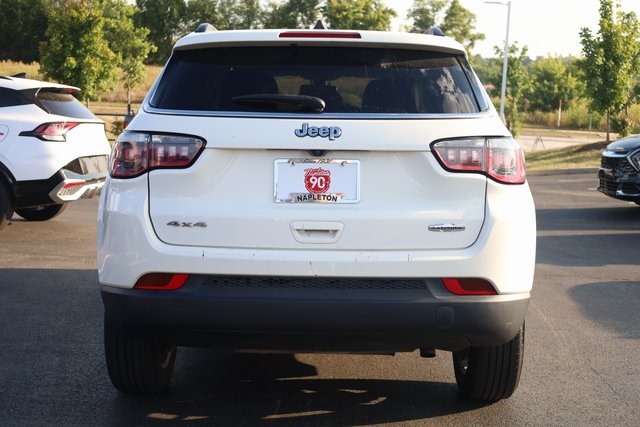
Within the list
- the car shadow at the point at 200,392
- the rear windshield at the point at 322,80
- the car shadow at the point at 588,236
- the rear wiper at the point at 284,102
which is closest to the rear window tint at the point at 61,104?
the car shadow at the point at 200,392

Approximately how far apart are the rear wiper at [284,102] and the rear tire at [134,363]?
1.21 m

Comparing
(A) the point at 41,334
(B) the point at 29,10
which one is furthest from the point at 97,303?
(B) the point at 29,10

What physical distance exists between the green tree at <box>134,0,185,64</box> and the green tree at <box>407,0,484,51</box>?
37.8 m

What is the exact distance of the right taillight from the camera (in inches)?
162

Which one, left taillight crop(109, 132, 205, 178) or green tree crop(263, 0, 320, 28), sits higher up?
green tree crop(263, 0, 320, 28)

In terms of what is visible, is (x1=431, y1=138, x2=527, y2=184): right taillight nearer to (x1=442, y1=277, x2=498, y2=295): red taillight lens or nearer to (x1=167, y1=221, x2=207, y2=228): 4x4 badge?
(x1=442, y1=277, x2=498, y2=295): red taillight lens

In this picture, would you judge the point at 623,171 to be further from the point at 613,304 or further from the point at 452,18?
the point at 452,18

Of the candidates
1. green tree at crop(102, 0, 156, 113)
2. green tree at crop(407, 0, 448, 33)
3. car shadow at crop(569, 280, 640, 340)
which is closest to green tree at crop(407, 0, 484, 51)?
green tree at crop(407, 0, 448, 33)

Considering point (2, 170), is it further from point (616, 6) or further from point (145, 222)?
point (616, 6)

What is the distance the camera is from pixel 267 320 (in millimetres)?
4004

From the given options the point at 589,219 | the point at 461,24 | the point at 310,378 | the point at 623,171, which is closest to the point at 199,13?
the point at 461,24

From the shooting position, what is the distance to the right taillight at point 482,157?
4.11 meters

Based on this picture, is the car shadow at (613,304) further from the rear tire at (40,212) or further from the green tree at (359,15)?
the green tree at (359,15)

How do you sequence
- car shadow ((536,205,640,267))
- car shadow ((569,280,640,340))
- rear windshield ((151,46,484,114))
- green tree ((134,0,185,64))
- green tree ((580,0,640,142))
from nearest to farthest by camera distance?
rear windshield ((151,46,484,114)) → car shadow ((569,280,640,340)) → car shadow ((536,205,640,267)) → green tree ((580,0,640,142)) → green tree ((134,0,185,64))
